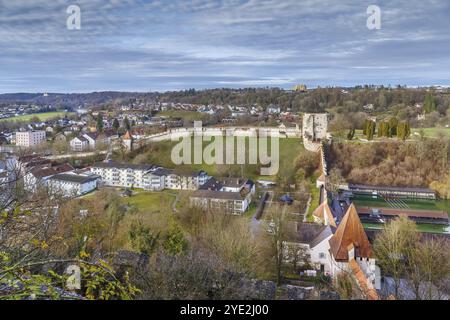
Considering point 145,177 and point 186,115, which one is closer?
point 145,177

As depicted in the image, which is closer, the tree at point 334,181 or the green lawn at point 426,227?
the green lawn at point 426,227

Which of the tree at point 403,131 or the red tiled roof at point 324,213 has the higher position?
the tree at point 403,131

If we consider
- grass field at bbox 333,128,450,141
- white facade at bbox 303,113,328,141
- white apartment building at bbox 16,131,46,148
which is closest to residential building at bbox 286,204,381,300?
white facade at bbox 303,113,328,141

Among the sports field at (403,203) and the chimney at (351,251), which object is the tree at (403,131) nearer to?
the sports field at (403,203)

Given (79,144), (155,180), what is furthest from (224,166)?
(79,144)

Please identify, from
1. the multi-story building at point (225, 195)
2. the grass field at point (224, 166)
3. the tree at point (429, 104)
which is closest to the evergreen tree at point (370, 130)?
the grass field at point (224, 166)

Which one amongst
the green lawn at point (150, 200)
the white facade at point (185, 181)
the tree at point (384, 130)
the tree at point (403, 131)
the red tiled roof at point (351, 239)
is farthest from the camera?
the tree at point (384, 130)

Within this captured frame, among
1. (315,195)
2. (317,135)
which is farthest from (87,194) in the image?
(317,135)

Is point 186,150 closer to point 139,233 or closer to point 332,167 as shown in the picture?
point 332,167

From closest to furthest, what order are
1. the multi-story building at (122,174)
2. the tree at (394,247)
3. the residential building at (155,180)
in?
the tree at (394,247) < the residential building at (155,180) < the multi-story building at (122,174)

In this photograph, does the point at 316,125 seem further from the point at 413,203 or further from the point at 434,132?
the point at 413,203

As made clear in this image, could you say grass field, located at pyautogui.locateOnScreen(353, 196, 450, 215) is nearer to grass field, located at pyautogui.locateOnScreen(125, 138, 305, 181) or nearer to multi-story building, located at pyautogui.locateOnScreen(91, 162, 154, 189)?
grass field, located at pyautogui.locateOnScreen(125, 138, 305, 181)
